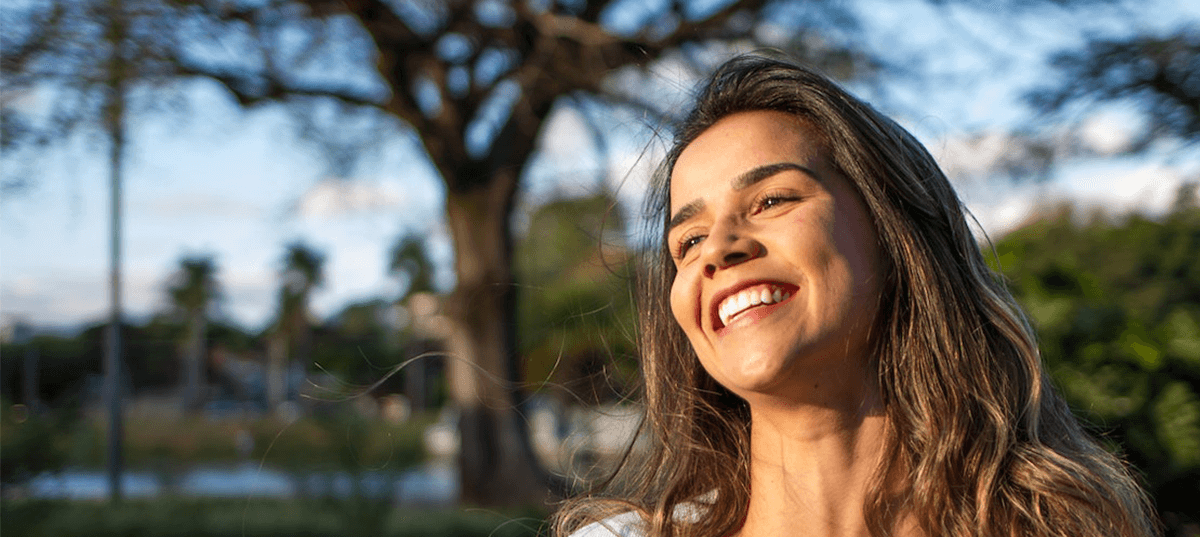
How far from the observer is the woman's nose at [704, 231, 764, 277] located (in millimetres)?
1633

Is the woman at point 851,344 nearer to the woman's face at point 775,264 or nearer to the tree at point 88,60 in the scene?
the woman's face at point 775,264

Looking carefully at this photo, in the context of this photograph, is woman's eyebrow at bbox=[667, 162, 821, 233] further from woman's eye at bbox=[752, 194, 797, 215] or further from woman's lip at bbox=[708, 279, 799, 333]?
woman's lip at bbox=[708, 279, 799, 333]

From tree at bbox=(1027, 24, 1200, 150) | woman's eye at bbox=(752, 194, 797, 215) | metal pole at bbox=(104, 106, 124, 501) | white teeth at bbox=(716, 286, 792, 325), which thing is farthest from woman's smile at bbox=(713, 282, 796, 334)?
metal pole at bbox=(104, 106, 124, 501)

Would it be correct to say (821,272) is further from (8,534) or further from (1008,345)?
(8,534)

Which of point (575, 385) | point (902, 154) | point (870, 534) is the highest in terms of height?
point (902, 154)

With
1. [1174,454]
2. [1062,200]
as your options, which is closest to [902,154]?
[1174,454]

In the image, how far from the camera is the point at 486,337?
379 inches

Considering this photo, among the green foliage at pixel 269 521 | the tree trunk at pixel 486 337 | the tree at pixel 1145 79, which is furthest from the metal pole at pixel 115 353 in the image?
the tree at pixel 1145 79

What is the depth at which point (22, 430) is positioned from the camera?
21.7ft

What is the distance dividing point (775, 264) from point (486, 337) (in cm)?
817

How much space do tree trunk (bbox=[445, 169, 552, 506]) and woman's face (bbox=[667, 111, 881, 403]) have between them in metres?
7.69

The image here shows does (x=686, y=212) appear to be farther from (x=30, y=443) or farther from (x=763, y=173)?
(x=30, y=443)

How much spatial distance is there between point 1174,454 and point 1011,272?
1.21m

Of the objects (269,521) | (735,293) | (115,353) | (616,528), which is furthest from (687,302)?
(115,353)
